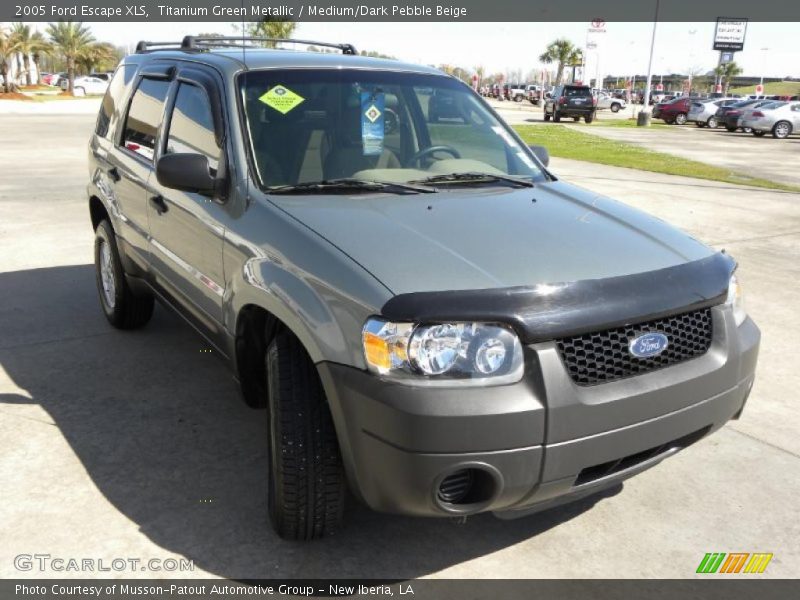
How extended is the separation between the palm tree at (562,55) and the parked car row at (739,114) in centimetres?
4728

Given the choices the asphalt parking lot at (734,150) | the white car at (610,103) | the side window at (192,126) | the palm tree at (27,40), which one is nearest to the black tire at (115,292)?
the side window at (192,126)

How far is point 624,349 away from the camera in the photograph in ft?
8.07

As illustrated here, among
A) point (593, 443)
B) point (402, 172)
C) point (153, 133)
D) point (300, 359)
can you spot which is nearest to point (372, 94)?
point (402, 172)

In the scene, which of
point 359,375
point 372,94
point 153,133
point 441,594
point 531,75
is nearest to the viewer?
point 359,375

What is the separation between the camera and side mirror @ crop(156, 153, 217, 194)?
10.2ft

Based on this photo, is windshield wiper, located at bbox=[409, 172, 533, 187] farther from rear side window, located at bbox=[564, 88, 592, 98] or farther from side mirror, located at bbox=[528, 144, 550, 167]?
rear side window, located at bbox=[564, 88, 592, 98]

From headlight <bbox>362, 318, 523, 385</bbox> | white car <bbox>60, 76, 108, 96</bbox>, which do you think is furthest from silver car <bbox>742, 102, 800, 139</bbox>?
white car <bbox>60, 76, 108, 96</bbox>

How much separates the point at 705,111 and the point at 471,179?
123ft

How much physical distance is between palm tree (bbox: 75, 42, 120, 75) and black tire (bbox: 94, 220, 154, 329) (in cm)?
6451

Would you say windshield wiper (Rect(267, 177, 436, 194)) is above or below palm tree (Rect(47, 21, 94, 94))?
below

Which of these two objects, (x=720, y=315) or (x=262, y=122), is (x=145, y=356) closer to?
(x=262, y=122)

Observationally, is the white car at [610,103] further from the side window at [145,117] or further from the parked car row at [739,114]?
the side window at [145,117]

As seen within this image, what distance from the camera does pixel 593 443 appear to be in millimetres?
2365

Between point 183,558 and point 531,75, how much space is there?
169210 millimetres
